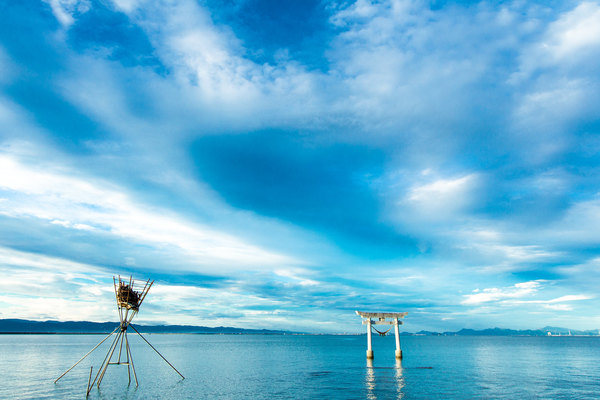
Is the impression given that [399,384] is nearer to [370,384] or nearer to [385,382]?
[385,382]

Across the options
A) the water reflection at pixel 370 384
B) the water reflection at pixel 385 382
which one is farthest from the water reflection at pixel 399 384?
the water reflection at pixel 370 384

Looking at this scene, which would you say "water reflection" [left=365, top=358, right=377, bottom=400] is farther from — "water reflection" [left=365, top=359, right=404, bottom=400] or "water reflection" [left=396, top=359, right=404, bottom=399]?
"water reflection" [left=396, top=359, right=404, bottom=399]

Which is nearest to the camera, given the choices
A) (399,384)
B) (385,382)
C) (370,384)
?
(399,384)

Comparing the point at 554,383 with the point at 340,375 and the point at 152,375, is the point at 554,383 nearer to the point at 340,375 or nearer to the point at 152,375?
the point at 340,375

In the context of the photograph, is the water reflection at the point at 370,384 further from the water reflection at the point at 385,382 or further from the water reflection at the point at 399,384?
the water reflection at the point at 399,384

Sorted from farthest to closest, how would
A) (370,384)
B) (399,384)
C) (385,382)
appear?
(385,382) → (370,384) → (399,384)

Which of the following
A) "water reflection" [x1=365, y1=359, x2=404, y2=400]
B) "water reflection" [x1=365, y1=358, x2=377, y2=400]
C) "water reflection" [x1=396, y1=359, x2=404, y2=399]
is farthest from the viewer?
"water reflection" [x1=365, y1=359, x2=404, y2=400]

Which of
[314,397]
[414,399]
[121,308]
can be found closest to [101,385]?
[121,308]

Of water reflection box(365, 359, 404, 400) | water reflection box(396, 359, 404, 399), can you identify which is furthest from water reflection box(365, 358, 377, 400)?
water reflection box(396, 359, 404, 399)

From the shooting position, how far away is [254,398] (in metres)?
29.4

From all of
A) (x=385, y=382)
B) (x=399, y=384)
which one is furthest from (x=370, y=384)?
(x=399, y=384)

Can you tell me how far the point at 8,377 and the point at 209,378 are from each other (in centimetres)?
2163

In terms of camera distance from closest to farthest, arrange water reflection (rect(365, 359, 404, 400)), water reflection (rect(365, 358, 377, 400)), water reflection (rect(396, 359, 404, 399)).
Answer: water reflection (rect(365, 358, 377, 400))
water reflection (rect(396, 359, 404, 399))
water reflection (rect(365, 359, 404, 400))

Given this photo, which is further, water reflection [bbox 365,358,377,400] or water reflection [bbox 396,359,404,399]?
water reflection [bbox 396,359,404,399]
